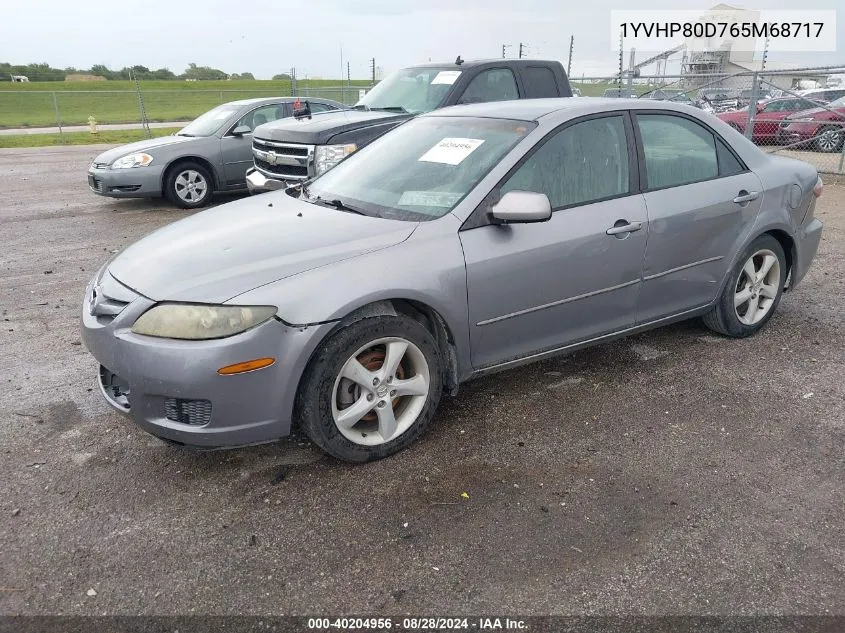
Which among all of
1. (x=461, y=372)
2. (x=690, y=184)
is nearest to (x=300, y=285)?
(x=461, y=372)

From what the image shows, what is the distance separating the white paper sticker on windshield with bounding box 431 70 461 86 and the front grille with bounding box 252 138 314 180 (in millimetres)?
1716

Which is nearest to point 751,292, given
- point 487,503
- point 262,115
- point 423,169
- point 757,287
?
point 757,287

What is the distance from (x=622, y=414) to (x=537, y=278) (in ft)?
2.91

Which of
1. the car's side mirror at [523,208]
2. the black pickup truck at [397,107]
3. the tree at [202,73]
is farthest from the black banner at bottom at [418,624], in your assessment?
the tree at [202,73]

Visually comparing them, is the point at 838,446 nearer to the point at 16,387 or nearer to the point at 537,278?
the point at 537,278

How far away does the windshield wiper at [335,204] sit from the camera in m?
3.59

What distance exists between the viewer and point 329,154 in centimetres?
748

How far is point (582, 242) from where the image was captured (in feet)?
11.7

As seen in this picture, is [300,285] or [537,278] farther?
[537,278]

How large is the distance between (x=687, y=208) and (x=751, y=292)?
99 cm

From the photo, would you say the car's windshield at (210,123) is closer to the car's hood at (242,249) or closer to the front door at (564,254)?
the car's hood at (242,249)

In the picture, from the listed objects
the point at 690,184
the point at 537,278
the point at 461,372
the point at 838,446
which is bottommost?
the point at 838,446

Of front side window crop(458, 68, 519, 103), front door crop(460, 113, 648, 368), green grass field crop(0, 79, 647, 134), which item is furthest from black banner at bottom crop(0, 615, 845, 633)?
green grass field crop(0, 79, 647, 134)

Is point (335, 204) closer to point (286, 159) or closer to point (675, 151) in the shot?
point (675, 151)
